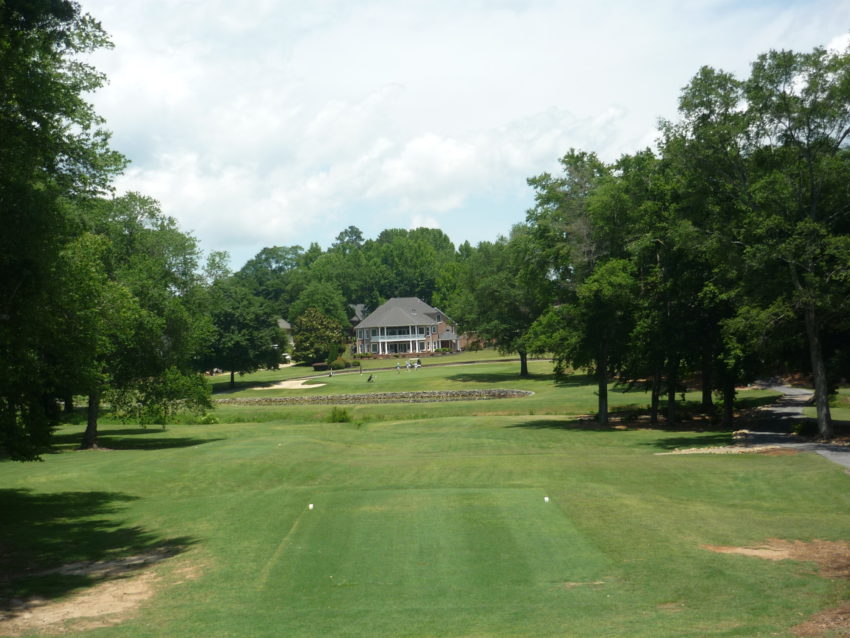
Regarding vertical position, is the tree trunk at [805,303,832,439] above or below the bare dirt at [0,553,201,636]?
above

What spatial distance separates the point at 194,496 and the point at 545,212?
27.8 metres

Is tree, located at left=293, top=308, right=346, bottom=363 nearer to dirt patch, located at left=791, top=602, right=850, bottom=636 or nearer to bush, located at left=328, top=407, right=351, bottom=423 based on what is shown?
bush, located at left=328, top=407, right=351, bottom=423

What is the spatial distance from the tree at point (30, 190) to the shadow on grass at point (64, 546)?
1986 millimetres

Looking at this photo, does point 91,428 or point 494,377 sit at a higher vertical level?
point 494,377

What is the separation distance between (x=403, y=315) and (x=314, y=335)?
26.2 meters

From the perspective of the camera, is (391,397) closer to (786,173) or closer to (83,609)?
(786,173)

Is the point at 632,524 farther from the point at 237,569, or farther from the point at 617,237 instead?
the point at 617,237

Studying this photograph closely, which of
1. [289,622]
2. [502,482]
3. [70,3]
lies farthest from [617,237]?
[289,622]

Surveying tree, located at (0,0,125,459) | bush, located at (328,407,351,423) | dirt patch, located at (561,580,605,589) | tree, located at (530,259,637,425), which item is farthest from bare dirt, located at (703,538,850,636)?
bush, located at (328,407,351,423)

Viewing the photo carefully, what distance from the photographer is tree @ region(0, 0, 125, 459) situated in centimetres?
1633

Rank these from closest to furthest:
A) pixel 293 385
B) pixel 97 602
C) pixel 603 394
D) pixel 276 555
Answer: pixel 97 602
pixel 276 555
pixel 603 394
pixel 293 385

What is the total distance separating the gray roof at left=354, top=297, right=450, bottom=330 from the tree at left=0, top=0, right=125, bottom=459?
119133 millimetres

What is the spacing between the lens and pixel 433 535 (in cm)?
1617

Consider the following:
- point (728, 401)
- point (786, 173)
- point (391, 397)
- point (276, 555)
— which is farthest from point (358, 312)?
point (276, 555)
